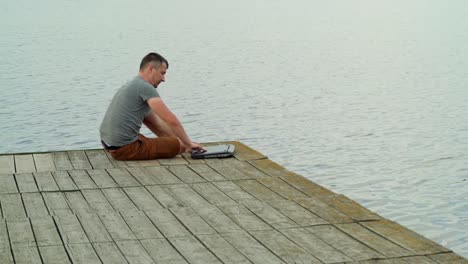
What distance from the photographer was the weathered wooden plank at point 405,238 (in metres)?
6.07

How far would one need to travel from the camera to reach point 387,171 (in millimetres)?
12273

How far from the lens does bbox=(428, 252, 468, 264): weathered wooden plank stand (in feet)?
19.0

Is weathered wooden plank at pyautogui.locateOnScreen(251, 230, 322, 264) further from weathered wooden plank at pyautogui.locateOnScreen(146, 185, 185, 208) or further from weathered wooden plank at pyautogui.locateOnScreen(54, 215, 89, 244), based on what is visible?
weathered wooden plank at pyautogui.locateOnScreen(54, 215, 89, 244)

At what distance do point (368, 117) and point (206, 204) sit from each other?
10.2m

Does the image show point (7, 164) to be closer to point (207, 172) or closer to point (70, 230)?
point (207, 172)

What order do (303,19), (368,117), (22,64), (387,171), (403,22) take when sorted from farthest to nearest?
(303,19)
(403,22)
(22,64)
(368,117)
(387,171)

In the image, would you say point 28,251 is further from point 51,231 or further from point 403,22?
point 403,22

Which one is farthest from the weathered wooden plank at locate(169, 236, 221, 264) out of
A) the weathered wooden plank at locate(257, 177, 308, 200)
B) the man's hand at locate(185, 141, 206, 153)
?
the man's hand at locate(185, 141, 206, 153)

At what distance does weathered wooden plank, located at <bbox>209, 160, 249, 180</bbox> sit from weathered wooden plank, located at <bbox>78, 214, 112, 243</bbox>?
1.76 m

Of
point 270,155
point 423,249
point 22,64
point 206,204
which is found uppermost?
point 423,249

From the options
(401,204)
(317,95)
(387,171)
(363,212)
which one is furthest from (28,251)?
(317,95)

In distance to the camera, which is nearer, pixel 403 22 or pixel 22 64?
pixel 22 64

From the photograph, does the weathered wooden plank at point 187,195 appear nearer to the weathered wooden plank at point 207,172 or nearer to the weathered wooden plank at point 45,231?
the weathered wooden plank at point 207,172

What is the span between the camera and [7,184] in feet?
26.5
